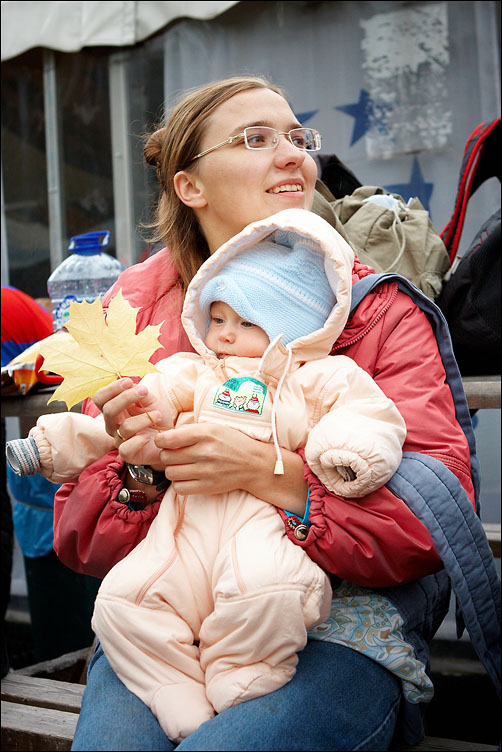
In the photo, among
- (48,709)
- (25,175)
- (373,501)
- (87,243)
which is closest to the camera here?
(373,501)

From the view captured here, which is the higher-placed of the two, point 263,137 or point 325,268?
Answer: point 263,137

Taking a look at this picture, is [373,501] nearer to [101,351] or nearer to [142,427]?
[142,427]

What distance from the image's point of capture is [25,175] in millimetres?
4559

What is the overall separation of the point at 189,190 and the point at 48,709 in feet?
4.89

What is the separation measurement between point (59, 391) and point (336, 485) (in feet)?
1.65

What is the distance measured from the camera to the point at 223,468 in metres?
1.41

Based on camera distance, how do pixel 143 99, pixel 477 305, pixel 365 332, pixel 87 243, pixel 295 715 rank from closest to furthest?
pixel 295 715 < pixel 365 332 < pixel 477 305 < pixel 87 243 < pixel 143 99

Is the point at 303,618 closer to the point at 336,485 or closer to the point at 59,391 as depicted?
the point at 336,485

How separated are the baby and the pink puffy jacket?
3 cm

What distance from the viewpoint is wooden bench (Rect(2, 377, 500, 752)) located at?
1.75 meters

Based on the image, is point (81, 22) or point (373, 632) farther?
point (81, 22)

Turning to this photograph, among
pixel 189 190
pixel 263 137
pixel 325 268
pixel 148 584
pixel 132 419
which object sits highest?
pixel 263 137

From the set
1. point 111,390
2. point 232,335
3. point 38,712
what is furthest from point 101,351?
point 38,712

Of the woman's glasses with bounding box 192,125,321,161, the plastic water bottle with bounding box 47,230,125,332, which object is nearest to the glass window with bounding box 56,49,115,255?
the plastic water bottle with bounding box 47,230,125,332
